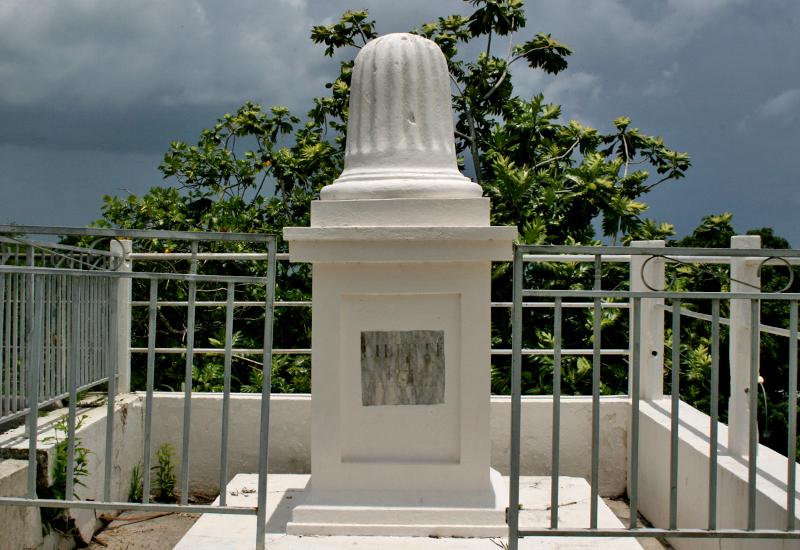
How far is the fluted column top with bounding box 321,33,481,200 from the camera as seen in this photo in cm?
437

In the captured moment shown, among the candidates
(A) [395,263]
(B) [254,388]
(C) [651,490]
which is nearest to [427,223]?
(A) [395,263]

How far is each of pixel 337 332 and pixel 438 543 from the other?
3.96ft

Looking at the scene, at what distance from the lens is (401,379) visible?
4.27 m

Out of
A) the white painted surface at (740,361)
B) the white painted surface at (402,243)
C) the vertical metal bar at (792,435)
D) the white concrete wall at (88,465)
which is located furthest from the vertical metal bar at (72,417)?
the white painted surface at (740,361)

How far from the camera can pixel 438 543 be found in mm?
4094

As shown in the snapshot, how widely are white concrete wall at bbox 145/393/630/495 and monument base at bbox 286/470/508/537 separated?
1869mm

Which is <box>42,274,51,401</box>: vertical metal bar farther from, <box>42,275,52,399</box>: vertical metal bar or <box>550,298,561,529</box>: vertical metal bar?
<box>550,298,561,529</box>: vertical metal bar

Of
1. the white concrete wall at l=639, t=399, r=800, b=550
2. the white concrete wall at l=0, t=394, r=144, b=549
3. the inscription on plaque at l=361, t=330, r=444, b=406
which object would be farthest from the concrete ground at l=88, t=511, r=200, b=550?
the white concrete wall at l=639, t=399, r=800, b=550

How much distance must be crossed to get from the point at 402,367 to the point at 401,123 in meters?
1.34

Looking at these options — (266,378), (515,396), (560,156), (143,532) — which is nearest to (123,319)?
(143,532)

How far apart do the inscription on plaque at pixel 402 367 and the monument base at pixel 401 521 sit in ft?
1.88

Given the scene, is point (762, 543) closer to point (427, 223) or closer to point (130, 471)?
point (427, 223)

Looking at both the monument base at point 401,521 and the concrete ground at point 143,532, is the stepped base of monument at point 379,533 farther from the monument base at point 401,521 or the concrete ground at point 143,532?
the concrete ground at point 143,532

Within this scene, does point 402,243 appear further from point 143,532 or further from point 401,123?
point 143,532
